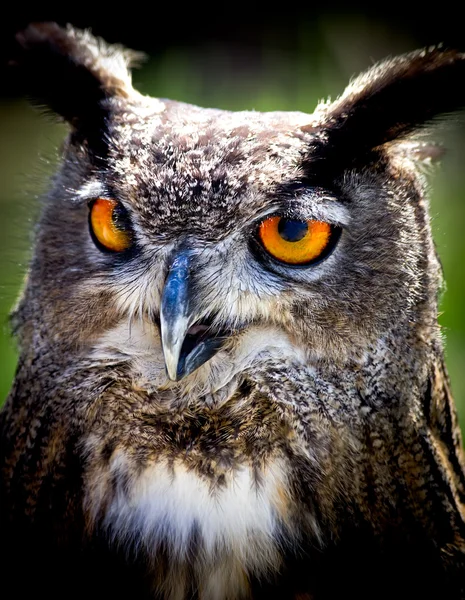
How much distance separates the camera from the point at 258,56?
4406 millimetres

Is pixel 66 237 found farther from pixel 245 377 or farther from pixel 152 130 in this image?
pixel 245 377

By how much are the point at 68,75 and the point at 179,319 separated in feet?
1.95

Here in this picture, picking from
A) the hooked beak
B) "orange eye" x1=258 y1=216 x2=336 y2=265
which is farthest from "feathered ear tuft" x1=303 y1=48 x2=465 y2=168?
the hooked beak

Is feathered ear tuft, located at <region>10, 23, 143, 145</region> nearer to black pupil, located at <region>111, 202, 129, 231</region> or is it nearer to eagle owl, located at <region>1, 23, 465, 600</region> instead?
eagle owl, located at <region>1, 23, 465, 600</region>

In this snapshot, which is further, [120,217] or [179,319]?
[120,217]

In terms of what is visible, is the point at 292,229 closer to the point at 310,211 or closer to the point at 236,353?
the point at 310,211

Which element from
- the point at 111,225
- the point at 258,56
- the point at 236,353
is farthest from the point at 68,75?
the point at 258,56

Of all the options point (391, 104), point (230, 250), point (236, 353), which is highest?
point (391, 104)

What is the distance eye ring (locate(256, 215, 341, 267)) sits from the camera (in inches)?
52.4

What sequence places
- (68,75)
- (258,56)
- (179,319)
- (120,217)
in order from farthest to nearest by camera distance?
(258,56), (68,75), (120,217), (179,319)

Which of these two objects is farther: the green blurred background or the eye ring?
the green blurred background

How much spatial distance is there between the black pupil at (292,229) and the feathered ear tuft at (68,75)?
0.42 m

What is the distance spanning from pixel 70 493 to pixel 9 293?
0.61m

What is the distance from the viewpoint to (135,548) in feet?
4.89
